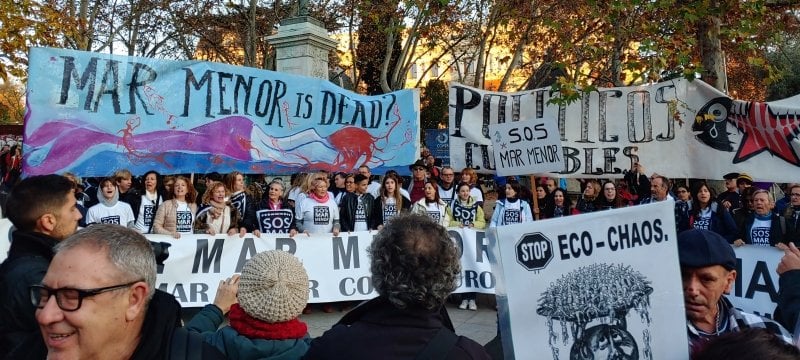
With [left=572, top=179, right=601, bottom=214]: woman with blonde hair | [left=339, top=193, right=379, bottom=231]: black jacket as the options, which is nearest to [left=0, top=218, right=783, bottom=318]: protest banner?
[left=339, top=193, right=379, bottom=231]: black jacket

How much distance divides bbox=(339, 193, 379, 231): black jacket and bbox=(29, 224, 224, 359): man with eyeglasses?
527cm

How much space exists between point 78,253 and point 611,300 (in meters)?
1.65

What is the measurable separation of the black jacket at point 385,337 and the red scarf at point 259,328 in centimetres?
19

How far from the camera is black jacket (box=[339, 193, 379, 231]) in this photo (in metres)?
6.92

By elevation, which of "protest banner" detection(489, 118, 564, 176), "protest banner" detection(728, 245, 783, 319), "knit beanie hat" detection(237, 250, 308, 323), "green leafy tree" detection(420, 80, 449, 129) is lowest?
"protest banner" detection(728, 245, 783, 319)

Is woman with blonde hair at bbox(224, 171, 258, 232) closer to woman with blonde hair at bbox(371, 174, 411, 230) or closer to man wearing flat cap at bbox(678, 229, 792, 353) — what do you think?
woman with blonde hair at bbox(371, 174, 411, 230)

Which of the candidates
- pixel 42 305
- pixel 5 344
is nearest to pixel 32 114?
pixel 5 344

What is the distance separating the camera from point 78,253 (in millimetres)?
1498

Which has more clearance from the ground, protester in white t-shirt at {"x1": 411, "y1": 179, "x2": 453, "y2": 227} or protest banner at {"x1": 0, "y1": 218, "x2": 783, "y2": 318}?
protester in white t-shirt at {"x1": 411, "y1": 179, "x2": 453, "y2": 227}

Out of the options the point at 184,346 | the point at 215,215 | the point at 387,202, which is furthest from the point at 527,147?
the point at 184,346

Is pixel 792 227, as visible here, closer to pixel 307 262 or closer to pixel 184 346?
pixel 307 262

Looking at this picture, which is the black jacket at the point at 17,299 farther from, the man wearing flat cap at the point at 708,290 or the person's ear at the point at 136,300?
the man wearing flat cap at the point at 708,290

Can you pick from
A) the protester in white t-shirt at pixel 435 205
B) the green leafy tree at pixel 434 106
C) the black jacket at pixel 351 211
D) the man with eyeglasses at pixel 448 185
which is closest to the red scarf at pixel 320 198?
the black jacket at pixel 351 211

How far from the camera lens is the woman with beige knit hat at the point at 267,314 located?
1883 millimetres
